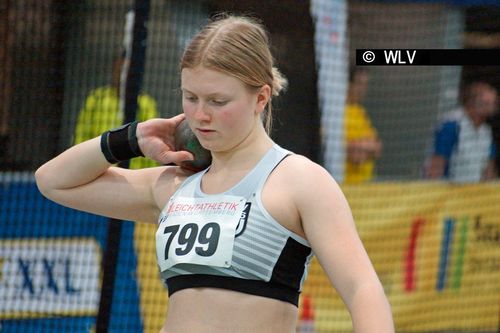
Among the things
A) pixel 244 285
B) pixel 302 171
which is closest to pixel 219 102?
pixel 302 171

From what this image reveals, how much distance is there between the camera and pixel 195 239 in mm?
2996

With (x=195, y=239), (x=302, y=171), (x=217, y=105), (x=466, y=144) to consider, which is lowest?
(x=466, y=144)

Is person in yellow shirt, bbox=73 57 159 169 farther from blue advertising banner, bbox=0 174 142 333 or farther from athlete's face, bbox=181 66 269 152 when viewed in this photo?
athlete's face, bbox=181 66 269 152

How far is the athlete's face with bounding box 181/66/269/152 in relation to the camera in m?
2.93

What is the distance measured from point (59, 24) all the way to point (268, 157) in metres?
3.89

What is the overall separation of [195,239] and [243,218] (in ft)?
0.53

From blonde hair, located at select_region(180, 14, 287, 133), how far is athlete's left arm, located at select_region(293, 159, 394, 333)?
12.5 inches

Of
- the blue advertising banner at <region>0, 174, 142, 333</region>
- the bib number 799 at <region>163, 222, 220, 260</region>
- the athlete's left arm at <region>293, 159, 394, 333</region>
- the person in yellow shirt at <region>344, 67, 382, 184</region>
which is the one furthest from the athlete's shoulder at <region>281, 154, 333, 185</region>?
the person in yellow shirt at <region>344, 67, 382, 184</region>

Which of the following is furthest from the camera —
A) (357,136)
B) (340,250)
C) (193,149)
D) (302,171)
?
(357,136)

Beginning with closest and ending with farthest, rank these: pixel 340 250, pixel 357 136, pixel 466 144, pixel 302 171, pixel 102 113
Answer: pixel 340 250, pixel 302 171, pixel 102 113, pixel 357 136, pixel 466 144

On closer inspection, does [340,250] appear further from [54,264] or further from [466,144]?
[466,144]

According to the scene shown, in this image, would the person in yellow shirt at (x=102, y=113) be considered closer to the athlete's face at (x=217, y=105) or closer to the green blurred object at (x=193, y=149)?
the green blurred object at (x=193, y=149)

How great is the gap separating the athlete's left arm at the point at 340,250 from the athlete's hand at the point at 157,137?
2.04 ft

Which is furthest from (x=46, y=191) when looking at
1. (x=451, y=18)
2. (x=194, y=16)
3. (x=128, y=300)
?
(x=451, y=18)
